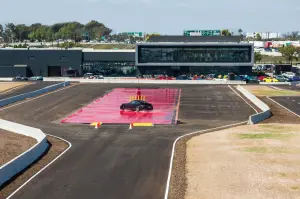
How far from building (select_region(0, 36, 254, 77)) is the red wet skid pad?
4336 centimetres

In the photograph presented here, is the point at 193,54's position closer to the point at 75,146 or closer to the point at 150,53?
the point at 150,53

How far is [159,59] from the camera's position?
120562 millimetres

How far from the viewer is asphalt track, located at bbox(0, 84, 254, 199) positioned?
2538 centimetres

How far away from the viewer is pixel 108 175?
92.7ft

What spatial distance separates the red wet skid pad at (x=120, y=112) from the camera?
167ft

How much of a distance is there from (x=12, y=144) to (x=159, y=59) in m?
85.1

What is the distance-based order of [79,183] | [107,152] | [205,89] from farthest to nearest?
1. [205,89]
2. [107,152]
3. [79,183]

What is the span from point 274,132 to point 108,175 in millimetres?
20298

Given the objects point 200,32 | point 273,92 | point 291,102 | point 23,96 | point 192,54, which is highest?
point 200,32

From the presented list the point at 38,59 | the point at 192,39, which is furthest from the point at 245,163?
the point at 192,39

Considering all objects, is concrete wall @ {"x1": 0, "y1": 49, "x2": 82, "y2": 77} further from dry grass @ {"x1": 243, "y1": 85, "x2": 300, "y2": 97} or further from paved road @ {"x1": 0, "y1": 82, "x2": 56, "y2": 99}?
dry grass @ {"x1": 243, "y1": 85, "x2": 300, "y2": 97}

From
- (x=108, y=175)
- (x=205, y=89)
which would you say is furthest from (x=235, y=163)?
(x=205, y=89)

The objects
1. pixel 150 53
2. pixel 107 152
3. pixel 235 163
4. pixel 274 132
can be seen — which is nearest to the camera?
pixel 235 163

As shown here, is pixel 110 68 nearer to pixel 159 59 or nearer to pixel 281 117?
pixel 159 59
